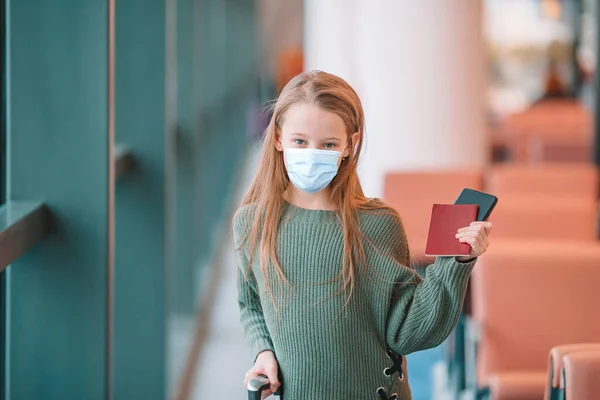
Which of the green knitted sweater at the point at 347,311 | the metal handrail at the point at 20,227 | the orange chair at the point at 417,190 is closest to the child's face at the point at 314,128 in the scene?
the green knitted sweater at the point at 347,311

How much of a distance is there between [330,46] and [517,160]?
355 centimetres

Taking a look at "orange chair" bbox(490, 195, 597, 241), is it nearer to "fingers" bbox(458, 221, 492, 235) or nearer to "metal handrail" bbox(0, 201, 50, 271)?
"metal handrail" bbox(0, 201, 50, 271)

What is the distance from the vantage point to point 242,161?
16656 mm

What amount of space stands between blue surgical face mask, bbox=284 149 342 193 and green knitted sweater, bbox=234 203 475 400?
89mm

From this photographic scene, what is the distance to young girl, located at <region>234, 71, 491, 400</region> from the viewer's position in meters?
2.01

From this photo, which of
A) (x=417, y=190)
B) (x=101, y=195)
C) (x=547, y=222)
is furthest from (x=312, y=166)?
(x=417, y=190)

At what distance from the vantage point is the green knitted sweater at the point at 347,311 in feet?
6.61

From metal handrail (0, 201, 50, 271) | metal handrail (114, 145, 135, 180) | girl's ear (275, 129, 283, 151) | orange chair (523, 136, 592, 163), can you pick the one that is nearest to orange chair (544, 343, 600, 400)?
girl's ear (275, 129, 283, 151)

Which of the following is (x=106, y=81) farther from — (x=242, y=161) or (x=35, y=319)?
(x=242, y=161)

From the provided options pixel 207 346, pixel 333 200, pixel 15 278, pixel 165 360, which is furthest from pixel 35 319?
pixel 207 346

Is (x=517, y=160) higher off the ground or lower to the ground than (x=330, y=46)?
lower

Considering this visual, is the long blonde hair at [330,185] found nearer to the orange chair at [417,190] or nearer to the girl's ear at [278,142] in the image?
the girl's ear at [278,142]

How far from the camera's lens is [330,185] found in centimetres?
208

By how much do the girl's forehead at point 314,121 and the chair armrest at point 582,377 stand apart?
2.32 ft
